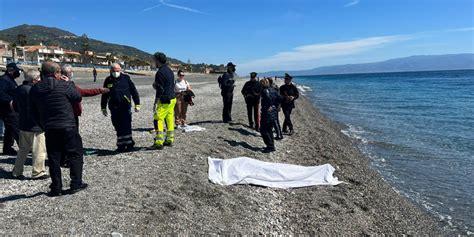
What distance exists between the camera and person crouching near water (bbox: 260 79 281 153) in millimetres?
9945

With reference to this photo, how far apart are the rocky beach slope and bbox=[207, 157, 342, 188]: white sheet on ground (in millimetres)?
205

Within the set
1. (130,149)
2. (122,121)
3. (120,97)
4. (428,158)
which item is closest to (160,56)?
(120,97)

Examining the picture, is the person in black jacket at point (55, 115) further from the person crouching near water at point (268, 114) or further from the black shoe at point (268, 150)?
the black shoe at point (268, 150)

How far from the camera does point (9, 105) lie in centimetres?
774

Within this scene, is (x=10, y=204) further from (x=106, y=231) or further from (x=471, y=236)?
(x=471, y=236)

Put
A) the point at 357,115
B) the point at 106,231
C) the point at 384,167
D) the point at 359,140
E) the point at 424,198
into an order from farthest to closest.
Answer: the point at 357,115
the point at 359,140
the point at 384,167
the point at 424,198
the point at 106,231

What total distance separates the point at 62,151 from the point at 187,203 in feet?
6.81

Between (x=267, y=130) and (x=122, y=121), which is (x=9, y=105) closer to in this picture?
(x=122, y=121)

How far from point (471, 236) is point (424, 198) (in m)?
1.98

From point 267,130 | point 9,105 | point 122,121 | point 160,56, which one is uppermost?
point 160,56

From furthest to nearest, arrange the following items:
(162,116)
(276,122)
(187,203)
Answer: (276,122)
(162,116)
(187,203)

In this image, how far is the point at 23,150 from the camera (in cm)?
646

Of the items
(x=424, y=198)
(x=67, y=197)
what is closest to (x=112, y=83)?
(x=67, y=197)

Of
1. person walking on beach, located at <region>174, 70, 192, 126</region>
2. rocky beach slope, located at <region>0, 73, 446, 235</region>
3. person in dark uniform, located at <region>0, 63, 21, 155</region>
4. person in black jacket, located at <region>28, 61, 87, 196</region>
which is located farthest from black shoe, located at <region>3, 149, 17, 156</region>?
person walking on beach, located at <region>174, 70, 192, 126</region>
